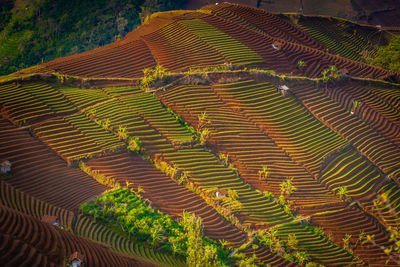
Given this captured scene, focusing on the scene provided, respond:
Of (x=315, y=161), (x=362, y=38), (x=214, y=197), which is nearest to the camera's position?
(x=214, y=197)

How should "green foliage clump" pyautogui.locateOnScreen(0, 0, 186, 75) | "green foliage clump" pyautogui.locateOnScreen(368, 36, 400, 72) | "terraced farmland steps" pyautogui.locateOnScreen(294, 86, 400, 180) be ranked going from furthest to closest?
"green foliage clump" pyautogui.locateOnScreen(0, 0, 186, 75), "green foliage clump" pyautogui.locateOnScreen(368, 36, 400, 72), "terraced farmland steps" pyautogui.locateOnScreen(294, 86, 400, 180)

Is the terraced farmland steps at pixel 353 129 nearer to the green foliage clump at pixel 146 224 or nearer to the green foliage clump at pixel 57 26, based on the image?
the green foliage clump at pixel 146 224

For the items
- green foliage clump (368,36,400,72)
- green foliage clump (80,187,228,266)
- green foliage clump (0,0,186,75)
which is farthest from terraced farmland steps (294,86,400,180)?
green foliage clump (0,0,186,75)

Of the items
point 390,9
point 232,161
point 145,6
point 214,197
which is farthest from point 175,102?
point 390,9

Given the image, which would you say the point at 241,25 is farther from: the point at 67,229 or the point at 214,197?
the point at 67,229

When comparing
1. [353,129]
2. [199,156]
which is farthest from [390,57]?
[199,156]

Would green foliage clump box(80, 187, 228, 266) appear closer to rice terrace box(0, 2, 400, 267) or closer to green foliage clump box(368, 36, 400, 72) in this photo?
rice terrace box(0, 2, 400, 267)

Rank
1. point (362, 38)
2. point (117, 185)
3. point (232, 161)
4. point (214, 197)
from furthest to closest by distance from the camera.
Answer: point (362, 38) → point (232, 161) → point (214, 197) → point (117, 185)

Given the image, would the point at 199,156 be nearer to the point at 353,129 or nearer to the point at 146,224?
the point at 146,224
